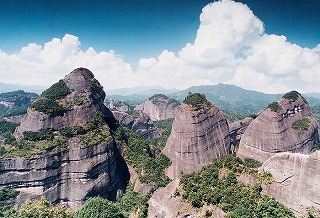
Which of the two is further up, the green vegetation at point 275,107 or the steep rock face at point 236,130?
the green vegetation at point 275,107

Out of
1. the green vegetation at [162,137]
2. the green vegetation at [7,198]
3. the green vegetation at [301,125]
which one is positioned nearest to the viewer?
the green vegetation at [7,198]

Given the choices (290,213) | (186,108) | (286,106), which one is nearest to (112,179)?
(186,108)

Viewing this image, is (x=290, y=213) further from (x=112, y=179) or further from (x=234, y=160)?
(x=112, y=179)

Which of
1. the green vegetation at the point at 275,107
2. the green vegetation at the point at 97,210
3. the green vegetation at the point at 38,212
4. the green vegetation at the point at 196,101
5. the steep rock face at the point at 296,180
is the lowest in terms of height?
the green vegetation at the point at 97,210

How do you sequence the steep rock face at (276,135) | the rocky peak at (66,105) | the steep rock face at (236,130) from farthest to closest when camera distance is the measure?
the steep rock face at (236,130) < the steep rock face at (276,135) < the rocky peak at (66,105)

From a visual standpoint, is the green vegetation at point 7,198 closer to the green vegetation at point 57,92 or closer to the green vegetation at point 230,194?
the green vegetation at point 57,92

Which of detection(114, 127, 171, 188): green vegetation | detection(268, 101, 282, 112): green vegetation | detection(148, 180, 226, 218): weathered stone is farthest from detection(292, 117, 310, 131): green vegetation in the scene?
detection(148, 180, 226, 218): weathered stone

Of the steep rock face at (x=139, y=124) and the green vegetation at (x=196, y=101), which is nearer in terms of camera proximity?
the green vegetation at (x=196, y=101)

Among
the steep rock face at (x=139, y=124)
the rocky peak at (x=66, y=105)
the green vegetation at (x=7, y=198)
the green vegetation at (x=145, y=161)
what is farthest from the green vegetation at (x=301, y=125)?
the green vegetation at (x=7, y=198)
